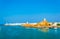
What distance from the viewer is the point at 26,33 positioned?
12.0 feet

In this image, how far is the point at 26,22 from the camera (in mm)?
3754

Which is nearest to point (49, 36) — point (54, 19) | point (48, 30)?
point (48, 30)

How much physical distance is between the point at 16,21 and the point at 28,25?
0.31 m

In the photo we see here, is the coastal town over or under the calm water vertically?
over

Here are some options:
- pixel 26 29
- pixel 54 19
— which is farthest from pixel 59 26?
pixel 26 29

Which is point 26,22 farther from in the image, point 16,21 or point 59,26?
point 59,26

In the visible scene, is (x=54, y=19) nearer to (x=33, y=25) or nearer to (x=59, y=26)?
(x=59, y=26)

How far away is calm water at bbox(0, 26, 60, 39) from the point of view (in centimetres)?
364

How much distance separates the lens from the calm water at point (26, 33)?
11.9 ft

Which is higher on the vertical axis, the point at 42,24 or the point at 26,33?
the point at 42,24

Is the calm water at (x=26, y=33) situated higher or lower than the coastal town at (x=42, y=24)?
lower

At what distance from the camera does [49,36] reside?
363 cm

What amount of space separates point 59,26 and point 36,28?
56 centimetres

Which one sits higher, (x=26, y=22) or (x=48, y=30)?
(x=26, y=22)
